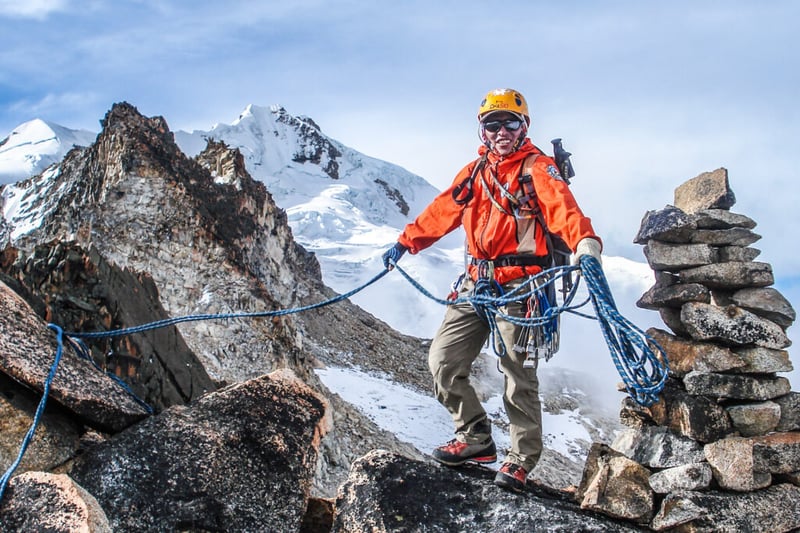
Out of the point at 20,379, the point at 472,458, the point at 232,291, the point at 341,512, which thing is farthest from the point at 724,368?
the point at 232,291

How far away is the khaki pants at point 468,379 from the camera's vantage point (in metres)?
5.19

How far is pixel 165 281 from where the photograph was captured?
13.2 m

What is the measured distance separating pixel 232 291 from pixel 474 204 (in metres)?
8.96

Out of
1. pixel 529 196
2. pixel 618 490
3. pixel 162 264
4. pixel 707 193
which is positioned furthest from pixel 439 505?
pixel 162 264

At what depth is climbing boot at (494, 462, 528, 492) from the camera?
488 centimetres

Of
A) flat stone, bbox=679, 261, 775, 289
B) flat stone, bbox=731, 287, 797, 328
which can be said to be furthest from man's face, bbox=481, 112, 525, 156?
flat stone, bbox=731, 287, 797, 328

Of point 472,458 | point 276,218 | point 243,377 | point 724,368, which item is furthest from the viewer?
point 276,218

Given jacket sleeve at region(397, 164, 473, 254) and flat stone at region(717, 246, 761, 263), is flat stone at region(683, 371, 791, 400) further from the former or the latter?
jacket sleeve at region(397, 164, 473, 254)

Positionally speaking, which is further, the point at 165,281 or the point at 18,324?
the point at 165,281

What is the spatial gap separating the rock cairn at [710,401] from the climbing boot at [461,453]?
0.86 metres

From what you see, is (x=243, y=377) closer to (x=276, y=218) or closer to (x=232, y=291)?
(x=232, y=291)

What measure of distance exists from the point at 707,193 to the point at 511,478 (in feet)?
9.77

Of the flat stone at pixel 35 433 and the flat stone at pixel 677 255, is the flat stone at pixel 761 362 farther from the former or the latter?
the flat stone at pixel 35 433

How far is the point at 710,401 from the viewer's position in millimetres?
5035
